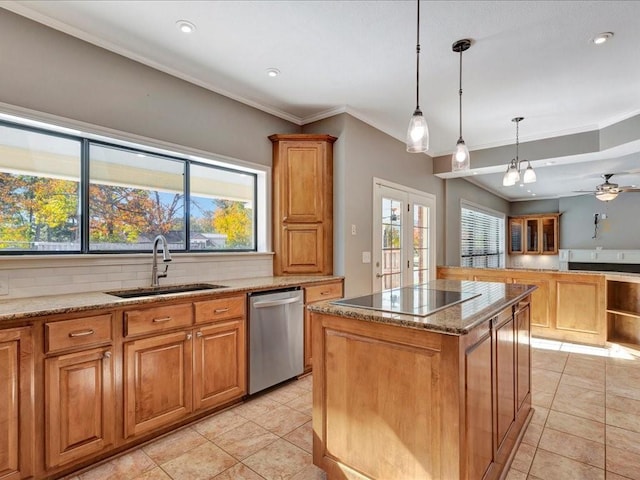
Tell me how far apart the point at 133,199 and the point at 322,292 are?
6.15 feet

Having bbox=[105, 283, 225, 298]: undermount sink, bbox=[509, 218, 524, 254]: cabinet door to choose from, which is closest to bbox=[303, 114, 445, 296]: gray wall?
bbox=[105, 283, 225, 298]: undermount sink

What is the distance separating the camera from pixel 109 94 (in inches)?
98.9

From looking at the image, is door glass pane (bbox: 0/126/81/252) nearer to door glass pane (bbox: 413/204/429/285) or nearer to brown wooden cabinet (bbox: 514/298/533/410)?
brown wooden cabinet (bbox: 514/298/533/410)

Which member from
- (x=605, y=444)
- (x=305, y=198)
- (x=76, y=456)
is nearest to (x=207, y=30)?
(x=305, y=198)

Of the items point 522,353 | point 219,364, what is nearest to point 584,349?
point 522,353

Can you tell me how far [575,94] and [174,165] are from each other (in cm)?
384

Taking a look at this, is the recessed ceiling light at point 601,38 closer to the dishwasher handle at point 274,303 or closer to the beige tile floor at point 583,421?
the beige tile floor at point 583,421

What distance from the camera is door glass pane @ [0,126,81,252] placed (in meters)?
2.20

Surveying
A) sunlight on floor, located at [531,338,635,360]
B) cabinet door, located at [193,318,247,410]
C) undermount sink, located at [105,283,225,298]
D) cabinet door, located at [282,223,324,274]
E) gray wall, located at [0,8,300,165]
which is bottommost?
sunlight on floor, located at [531,338,635,360]

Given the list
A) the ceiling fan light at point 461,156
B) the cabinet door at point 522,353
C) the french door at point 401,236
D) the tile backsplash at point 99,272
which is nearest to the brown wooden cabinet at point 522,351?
the cabinet door at point 522,353

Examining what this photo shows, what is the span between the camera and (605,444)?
85.7 inches

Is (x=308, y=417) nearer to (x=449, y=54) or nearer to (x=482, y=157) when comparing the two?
(x=449, y=54)

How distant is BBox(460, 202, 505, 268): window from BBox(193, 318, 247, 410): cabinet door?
16.6ft

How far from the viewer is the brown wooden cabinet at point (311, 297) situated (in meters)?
3.21
